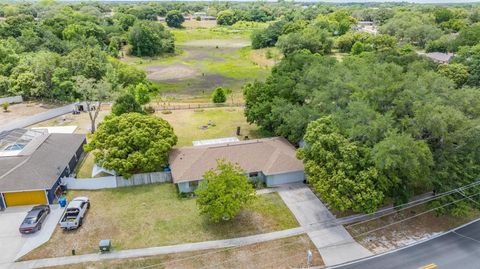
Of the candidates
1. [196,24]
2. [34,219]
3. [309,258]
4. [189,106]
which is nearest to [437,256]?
[309,258]

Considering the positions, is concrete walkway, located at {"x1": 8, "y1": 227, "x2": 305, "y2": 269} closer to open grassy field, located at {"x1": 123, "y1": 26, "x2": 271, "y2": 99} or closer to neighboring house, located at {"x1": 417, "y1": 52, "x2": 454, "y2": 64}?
open grassy field, located at {"x1": 123, "y1": 26, "x2": 271, "y2": 99}

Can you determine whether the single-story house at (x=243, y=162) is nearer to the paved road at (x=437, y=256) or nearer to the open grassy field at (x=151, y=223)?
the open grassy field at (x=151, y=223)

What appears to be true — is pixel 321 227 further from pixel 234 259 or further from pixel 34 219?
pixel 34 219

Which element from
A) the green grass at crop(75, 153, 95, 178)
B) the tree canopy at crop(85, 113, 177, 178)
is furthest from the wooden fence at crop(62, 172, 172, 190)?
the green grass at crop(75, 153, 95, 178)

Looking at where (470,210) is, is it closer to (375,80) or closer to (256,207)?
(375,80)

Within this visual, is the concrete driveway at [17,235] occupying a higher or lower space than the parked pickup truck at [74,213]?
lower

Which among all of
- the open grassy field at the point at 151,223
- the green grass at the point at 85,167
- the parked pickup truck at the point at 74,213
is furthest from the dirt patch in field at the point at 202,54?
the parked pickup truck at the point at 74,213
